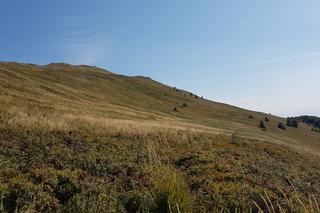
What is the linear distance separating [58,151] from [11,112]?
12.1 metres

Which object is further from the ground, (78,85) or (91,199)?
(78,85)

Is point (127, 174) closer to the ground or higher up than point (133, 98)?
closer to the ground

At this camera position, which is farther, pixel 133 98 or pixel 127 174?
pixel 133 98

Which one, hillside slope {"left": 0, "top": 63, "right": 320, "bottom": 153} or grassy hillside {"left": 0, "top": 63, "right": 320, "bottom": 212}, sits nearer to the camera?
grassy hillside {"left": 0, "top": 63, "right": 320, "bottom": 212}

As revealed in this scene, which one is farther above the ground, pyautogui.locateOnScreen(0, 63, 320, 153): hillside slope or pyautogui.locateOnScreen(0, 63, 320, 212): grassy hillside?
pyautogui.locateOnScreen(0, 63, 320, 153): hillside slope

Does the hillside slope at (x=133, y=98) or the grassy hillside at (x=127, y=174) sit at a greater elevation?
the hillside slope at (x=133, y=98)

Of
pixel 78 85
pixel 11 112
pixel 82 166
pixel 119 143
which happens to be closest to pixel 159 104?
pixel 78 85

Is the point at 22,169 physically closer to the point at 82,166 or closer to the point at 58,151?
the point at 82,166

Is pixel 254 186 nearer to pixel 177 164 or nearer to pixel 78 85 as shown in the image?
pixel 177 164

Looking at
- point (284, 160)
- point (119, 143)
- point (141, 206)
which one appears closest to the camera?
point (141, 206)

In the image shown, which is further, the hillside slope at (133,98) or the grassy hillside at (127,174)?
the hillside slope at (133,98)

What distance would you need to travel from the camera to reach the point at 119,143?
69.5 ft

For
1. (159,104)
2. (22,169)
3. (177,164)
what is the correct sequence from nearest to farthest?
(22,169) → (177,164) → (159,104)

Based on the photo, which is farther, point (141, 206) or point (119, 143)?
point (119, 143)
